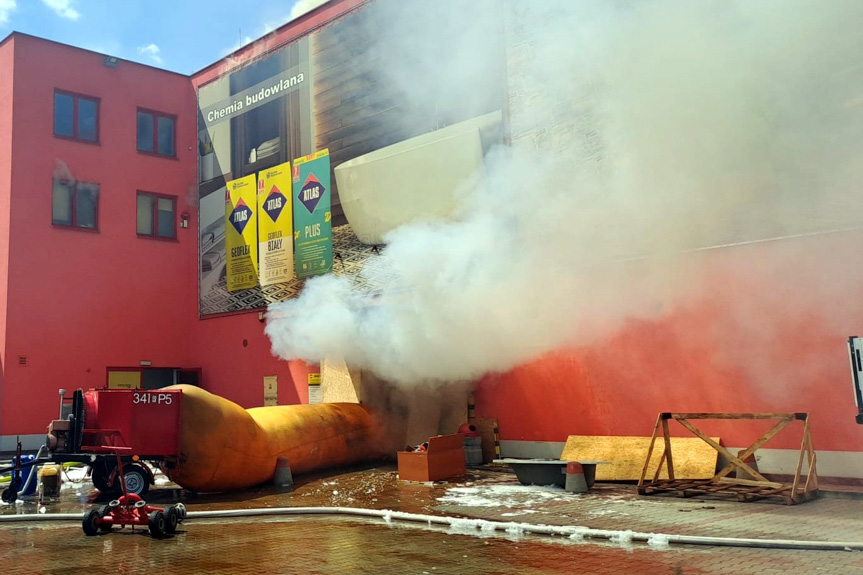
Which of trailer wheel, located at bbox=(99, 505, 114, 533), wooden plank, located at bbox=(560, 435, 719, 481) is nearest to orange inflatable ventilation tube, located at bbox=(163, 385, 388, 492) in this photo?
trailer wheel, located at bbox=(99, 505, 114, 533)

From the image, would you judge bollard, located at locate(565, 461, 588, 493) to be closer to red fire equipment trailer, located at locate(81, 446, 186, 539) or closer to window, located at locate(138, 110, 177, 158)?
red fire equipment trailer, located at locate(81, 446, 186, 539)

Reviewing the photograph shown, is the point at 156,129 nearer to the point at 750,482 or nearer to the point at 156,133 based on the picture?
the point at 156,133

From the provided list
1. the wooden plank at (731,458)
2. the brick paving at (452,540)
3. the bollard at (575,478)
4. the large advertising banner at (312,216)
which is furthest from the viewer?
the large advertising banner at (312,216)

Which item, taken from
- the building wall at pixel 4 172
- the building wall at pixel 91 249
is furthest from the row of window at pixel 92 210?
the building wall at pixel 4 172

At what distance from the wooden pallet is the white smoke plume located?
7.56 ft

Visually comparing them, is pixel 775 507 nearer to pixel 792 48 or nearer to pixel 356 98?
pixel 792 48

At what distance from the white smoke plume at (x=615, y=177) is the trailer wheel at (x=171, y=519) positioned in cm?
582

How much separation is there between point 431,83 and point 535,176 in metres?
3.44

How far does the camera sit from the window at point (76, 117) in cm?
1877

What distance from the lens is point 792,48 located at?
9398 millimetres

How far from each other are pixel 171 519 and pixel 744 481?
669 cm

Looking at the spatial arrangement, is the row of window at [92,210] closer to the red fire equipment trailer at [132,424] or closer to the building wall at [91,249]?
the building wall at [91,249]

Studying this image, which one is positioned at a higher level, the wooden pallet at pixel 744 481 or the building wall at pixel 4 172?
the building wall at pixel 4 172

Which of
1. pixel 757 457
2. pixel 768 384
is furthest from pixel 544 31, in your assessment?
pixel 757 457
